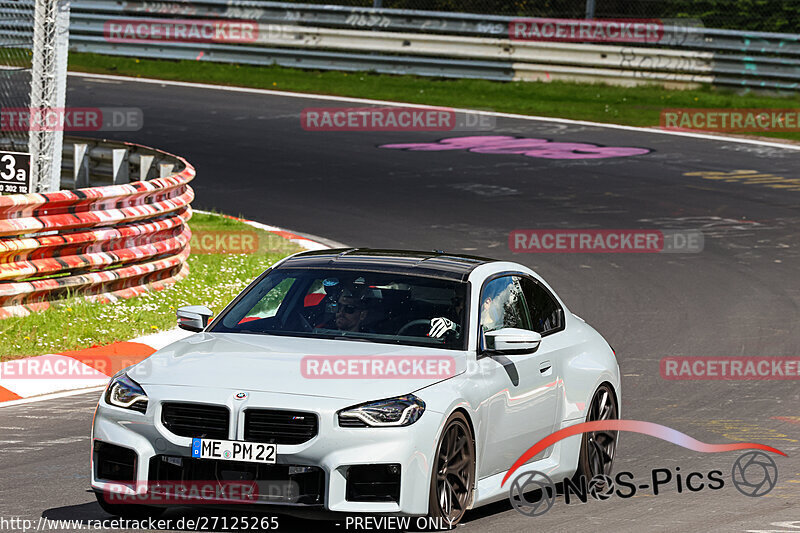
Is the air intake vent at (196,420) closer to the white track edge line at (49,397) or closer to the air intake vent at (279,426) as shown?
the air intake vent at (279,426)

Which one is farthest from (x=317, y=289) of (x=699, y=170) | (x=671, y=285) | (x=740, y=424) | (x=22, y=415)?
(x=699, y=170)

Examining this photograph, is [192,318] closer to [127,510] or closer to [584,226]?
[127,510]

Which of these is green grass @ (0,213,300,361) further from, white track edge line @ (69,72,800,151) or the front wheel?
white track edge line @ (69,72,800,151)

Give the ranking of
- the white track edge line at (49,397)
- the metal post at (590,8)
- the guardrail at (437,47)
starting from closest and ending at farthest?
the white track edge line at (49,397) < the guardrail at (437,47) < the metal post at (590,8)

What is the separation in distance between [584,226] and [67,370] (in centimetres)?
874

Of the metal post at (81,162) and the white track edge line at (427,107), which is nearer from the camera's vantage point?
the metal post at (81,162)

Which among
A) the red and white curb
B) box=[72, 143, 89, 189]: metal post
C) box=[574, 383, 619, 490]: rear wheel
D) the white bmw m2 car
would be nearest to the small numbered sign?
the red and white curb

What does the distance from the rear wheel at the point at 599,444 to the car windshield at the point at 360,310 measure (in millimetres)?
1226

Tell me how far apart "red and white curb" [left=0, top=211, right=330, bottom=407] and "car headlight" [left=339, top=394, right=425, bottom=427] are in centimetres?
357

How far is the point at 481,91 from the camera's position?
30234 mm

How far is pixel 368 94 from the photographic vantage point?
2998cm

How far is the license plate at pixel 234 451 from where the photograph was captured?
258 inches

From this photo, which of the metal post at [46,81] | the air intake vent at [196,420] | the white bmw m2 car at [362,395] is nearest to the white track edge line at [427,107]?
the metal post at [46,81]

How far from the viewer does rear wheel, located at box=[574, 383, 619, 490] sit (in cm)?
827
